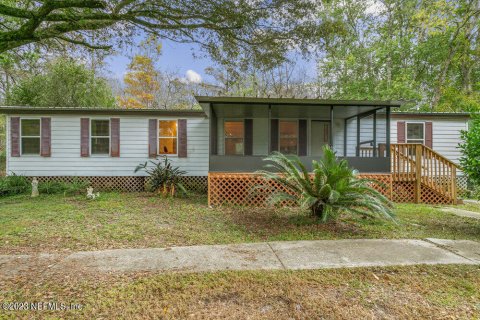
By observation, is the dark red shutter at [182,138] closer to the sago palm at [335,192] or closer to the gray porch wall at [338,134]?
the gray porch wall at [338,134]

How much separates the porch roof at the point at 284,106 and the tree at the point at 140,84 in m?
12.7

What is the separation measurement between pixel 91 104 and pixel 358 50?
15907 mm

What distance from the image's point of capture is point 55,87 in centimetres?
1309

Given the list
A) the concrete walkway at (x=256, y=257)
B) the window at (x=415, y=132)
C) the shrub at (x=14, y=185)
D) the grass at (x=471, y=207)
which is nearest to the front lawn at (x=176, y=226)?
the concrete walkway at (x=256, y=257)

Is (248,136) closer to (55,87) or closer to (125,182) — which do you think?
(125,182)

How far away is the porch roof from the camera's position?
21.8 ft

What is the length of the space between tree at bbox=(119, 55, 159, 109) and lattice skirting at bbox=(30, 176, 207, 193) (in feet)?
37.5

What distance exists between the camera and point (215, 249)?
11.4 ft

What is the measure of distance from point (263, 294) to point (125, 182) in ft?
26.9

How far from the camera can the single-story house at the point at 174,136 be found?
8.85 metres

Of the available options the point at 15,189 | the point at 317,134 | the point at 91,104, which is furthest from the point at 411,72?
the point at 15,189

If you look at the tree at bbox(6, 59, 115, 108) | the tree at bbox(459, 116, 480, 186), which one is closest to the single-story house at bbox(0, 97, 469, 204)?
the tree at bbox(459, 116, 480, 186)

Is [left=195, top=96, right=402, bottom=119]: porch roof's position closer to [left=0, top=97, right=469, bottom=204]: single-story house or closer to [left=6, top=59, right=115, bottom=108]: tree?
[left=0, top=97, right=469, bottom=204]: single-story house

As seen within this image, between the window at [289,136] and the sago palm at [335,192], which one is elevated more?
the window at [289,136]
